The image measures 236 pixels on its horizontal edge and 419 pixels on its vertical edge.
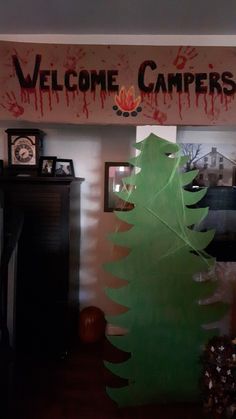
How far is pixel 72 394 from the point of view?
1772mm

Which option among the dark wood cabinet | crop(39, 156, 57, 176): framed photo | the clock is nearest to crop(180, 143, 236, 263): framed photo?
the dark wood cabinet

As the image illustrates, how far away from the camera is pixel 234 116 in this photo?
1556 mm

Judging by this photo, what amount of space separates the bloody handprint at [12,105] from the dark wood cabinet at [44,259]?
593 millimetres

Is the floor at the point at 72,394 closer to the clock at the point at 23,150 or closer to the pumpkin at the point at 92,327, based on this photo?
the pumpkin at the point at 92,327

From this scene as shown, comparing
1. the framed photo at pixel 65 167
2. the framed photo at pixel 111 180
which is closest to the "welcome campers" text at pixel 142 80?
the framed photo at pixel 111 180

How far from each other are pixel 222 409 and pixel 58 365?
3.59ft

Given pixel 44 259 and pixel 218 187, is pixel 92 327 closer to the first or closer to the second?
pixel 44 259

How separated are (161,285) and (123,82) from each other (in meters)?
0.97

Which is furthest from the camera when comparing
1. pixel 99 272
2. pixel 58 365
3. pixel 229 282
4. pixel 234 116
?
pixel 99 272

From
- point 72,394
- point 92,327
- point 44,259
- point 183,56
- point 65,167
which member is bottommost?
point 72,394

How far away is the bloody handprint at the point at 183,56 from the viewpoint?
155cm

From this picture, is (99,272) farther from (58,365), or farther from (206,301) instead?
(206,301)

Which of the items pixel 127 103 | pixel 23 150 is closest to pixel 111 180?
pixel 23 150

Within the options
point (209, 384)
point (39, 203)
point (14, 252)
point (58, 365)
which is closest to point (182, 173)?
point (14, 252)
